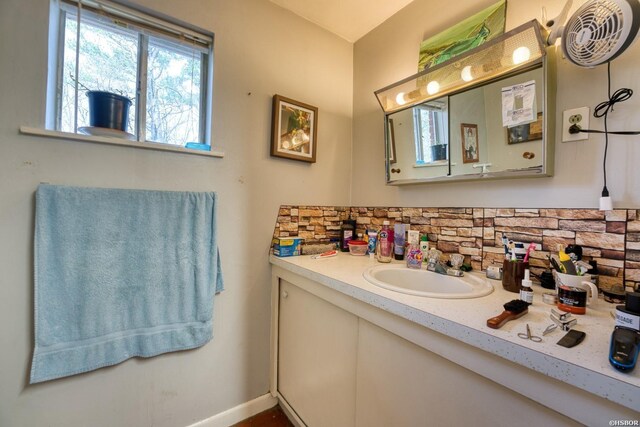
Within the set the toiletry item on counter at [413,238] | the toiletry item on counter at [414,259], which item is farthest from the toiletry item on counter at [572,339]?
the toiletry item on counter at [413,238]

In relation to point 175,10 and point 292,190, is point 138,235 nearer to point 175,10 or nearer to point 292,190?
point 292,190

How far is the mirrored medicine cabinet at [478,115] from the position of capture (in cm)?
95

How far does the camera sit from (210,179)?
128 cm

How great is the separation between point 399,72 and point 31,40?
1648 millimetres

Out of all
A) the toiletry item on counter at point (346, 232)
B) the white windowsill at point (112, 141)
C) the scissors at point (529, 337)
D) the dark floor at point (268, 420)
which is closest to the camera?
the scissors at point (529, 337)

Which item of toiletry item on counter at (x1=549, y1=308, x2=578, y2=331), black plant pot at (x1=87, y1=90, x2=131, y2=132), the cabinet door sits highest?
black plant pot at (x1=87, y1=90, x2=131, y2=132)

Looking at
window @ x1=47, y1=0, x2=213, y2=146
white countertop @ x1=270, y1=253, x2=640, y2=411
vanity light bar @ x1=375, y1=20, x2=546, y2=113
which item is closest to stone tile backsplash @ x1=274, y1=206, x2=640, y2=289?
white countertop @ x1=270, y1=253, x2=640, y2=411

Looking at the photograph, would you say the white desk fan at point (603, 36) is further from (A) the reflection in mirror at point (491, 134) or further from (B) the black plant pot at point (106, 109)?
(B) the black plant pot at point (106, 109)

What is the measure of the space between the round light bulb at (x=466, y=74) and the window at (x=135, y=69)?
3.95 feet

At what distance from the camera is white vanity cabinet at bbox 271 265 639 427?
1.78ft

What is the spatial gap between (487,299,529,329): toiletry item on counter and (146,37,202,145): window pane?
1426 millimetres

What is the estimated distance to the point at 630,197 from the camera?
813 millimetres

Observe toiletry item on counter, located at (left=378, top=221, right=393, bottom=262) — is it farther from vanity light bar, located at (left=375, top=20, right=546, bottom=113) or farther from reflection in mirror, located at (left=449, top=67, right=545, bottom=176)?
vanity light bar, located at (left=375, top=20, right=546, bottom=113)

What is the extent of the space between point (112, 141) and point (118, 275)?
1.81ft
